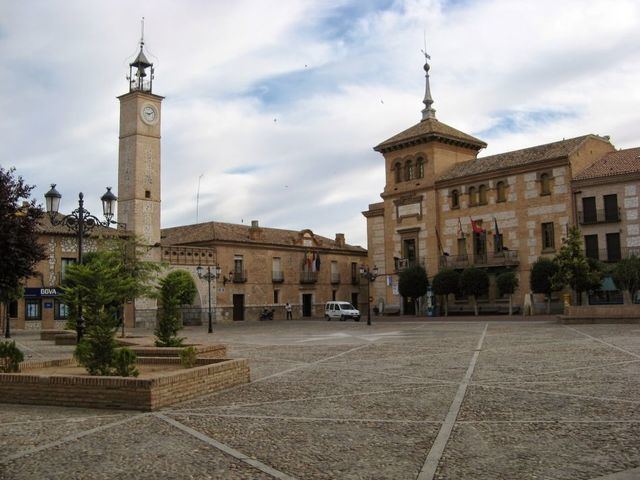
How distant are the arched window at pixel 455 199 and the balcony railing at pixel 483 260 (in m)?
3.66

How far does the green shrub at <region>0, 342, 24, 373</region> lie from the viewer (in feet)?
36.0

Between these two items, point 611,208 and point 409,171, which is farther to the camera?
point 409,171

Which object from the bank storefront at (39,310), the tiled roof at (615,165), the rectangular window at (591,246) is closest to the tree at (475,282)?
the rectangular window at (591,246)

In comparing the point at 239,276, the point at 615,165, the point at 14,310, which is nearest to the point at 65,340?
the point at 14,310

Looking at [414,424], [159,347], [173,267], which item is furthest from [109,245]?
[414,424]

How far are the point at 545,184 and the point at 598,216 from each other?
409 centimetres

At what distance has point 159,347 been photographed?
15109 mm

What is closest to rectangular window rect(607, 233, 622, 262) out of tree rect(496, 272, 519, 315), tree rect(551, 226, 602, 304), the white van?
tree rect(496, 272, 519, 315)

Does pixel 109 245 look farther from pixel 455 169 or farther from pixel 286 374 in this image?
pixel 455 169

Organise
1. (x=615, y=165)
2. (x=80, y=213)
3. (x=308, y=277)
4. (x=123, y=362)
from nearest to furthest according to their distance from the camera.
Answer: (x=123, y=362), (x=80, y=213), (x=615, y=165), (x=308, y=277)

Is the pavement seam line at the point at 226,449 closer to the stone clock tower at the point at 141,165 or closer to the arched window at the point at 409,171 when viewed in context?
the stone clock tower at the point at 141,165

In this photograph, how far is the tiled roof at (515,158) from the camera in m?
41.1

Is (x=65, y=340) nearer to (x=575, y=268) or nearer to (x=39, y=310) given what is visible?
(x=39, y=310)

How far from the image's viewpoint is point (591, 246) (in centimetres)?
3884
